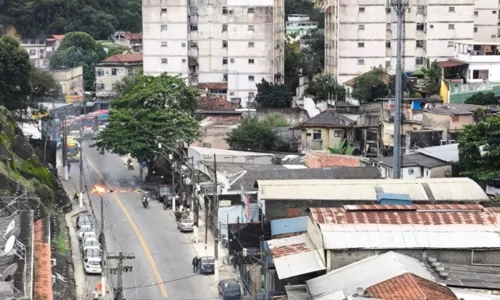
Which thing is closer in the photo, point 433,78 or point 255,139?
point 255,139

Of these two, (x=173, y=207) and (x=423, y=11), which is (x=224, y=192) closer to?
(x=173, y=207)

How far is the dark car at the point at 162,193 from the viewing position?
2289 inches

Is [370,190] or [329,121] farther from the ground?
[329,121]

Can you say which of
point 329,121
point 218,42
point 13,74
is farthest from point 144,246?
point 218,42

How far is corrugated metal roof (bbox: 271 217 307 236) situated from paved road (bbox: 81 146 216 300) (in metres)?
3.33

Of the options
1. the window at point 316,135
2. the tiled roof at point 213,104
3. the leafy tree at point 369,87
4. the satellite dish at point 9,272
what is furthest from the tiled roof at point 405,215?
the tiled roof at point 213,104

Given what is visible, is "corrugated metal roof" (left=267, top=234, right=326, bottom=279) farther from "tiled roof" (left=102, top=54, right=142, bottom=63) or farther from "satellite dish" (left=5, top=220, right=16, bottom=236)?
"tiled roof" (left=102, top=54, right=142, bottom=63)

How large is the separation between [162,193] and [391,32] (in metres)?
31.8

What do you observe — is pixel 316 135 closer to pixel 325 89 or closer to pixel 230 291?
pixel 325 89

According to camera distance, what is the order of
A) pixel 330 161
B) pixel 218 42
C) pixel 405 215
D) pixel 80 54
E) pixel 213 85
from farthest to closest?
pixel 80 54
pixel 218 42
pixel 213 85
pixel 330 161
pixel 405 215

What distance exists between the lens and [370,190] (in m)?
42.5

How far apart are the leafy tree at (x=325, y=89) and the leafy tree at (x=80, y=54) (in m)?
33.1

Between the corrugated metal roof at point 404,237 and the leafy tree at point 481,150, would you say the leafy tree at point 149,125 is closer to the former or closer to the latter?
the leafy tree at point 481,150

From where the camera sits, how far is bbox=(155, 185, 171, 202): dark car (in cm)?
5815
